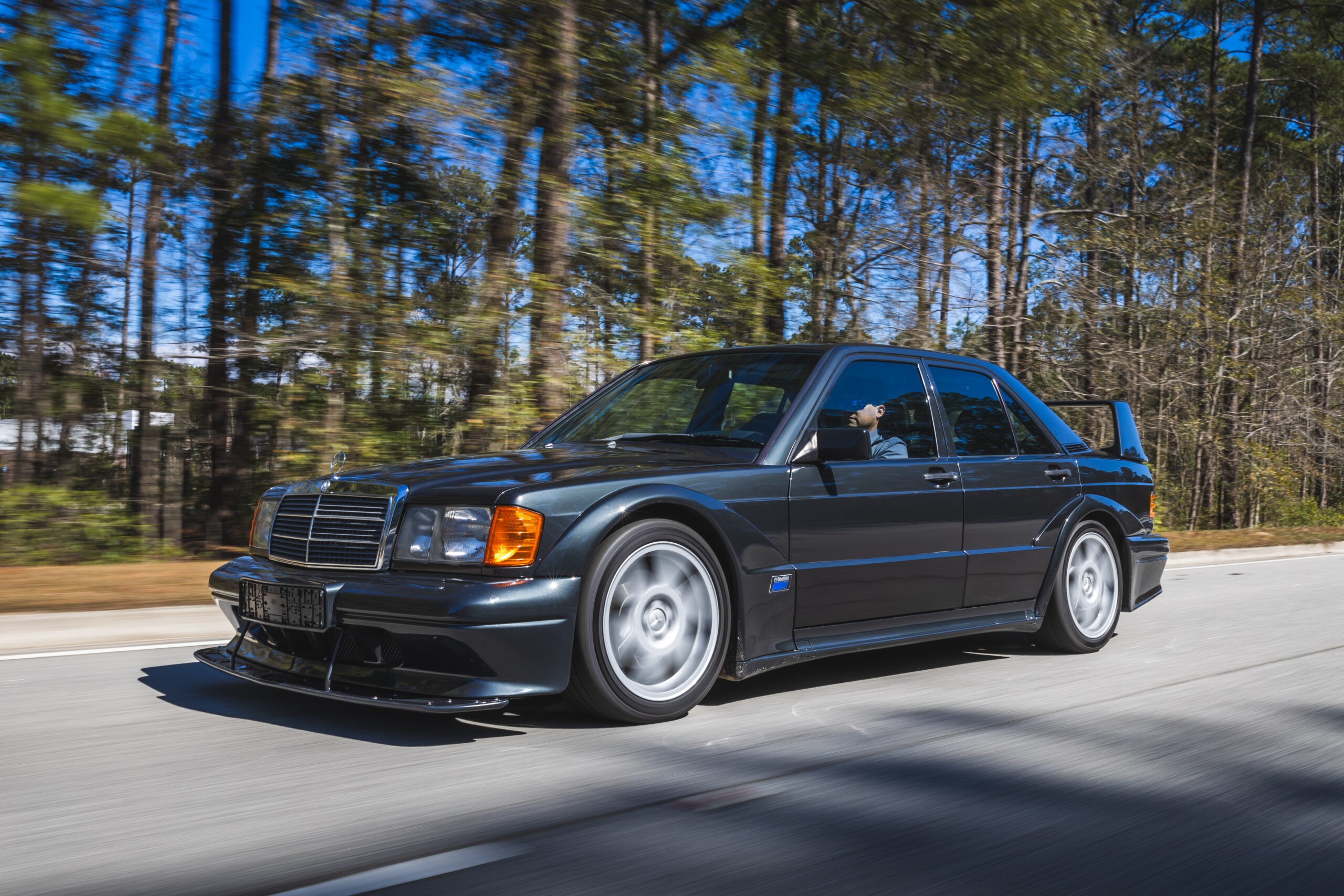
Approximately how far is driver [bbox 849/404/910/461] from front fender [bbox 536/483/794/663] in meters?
0.95

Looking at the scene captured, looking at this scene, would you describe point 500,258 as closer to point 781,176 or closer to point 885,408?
point 781,176

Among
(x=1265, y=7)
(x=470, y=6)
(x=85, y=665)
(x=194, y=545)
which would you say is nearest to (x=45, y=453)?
(x=194, y=545)

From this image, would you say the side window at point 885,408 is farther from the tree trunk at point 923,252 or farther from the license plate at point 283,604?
the tree trunk at point 923,252

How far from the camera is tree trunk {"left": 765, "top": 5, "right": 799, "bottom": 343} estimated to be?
13.6 meters

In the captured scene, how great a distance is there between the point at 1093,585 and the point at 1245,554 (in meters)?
9.08

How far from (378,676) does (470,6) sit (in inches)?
375

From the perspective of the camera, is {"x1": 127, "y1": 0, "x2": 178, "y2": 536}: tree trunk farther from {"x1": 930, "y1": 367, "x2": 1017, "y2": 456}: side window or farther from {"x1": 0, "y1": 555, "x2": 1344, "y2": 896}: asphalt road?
{"x1": 930, "y1": 367, "x2": 1017, "y2": 456}: side window

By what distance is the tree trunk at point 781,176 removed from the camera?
535 inches

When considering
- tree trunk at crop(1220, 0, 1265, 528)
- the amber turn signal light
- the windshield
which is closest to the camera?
the amber turn signal light

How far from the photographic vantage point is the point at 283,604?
427 cm

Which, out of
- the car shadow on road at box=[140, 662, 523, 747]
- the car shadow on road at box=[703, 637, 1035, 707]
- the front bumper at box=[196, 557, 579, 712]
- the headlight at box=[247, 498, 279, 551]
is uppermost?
the headlight at box=[247, 498, 279, 551]

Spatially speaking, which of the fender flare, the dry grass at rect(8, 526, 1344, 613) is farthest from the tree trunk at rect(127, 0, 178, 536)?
the fender flare

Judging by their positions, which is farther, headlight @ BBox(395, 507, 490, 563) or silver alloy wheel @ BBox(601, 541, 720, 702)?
silver alloy wheel @ BBox(601, 541, 720, 702)

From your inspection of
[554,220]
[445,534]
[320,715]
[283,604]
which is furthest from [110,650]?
[554,220]
